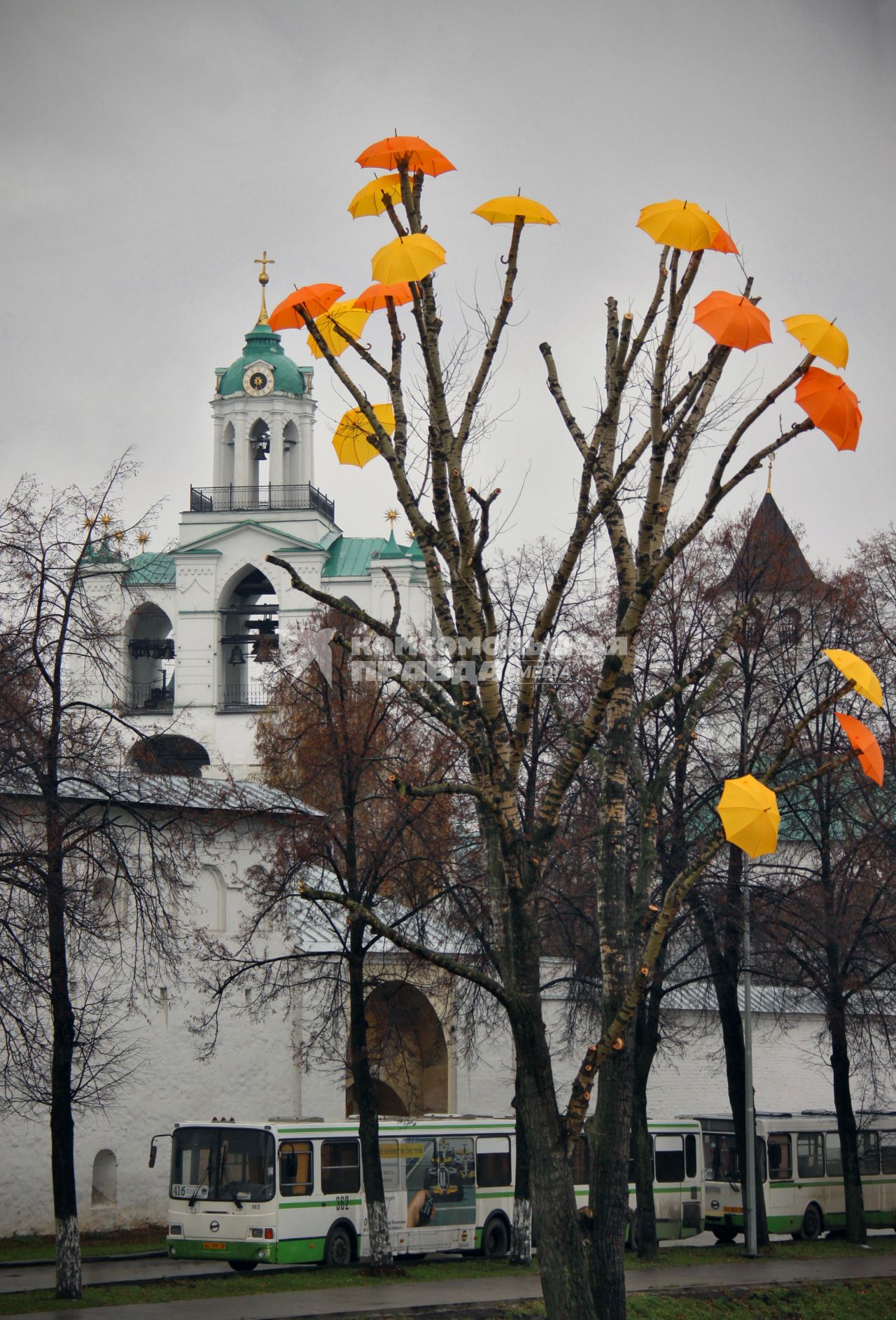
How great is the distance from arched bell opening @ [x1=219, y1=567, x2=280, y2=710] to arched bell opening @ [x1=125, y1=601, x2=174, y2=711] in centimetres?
231

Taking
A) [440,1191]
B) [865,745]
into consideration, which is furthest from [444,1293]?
[865,745]

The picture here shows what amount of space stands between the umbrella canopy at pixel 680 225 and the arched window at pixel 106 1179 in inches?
854

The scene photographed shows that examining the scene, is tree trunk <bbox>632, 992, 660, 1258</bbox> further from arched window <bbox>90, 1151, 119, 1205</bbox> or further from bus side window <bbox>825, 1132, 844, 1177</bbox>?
arched window <bbox>90, 1151, 119, 1205</bbox>

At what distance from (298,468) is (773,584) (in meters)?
43.0

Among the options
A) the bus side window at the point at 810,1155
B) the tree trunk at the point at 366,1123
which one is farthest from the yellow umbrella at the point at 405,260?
the bus side window at the point at 810,1155

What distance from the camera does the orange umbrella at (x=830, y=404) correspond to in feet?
32.7

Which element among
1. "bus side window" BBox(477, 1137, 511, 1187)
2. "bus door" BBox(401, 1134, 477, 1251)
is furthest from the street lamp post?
"bus door" BBox(401, 1134, 477, 1251)

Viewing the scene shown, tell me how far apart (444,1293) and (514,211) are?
14.3 m

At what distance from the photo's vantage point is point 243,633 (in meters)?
66.8

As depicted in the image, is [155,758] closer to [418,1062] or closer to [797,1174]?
[418,1062]

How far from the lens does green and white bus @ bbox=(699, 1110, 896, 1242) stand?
99.0ft

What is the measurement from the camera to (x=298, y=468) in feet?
223

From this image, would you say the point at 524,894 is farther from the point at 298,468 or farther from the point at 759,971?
the point at 298,468

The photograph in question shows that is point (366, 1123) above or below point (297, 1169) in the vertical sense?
above
